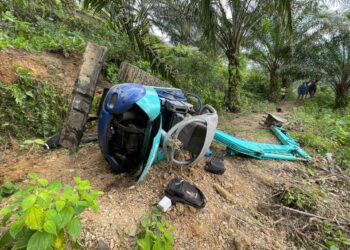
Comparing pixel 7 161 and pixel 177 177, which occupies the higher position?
pixel 177 177

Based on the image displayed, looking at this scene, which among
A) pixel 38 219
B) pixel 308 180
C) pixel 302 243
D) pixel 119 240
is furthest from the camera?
pixel 308 180

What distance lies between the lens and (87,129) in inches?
134

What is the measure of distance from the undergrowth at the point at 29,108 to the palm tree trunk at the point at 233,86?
5.16m

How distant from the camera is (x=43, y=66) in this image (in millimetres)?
3605

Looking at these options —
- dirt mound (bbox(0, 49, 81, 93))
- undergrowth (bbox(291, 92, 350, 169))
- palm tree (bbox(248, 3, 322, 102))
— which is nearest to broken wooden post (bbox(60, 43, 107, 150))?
dirt mound (bbox(0, 49, 81, 93))

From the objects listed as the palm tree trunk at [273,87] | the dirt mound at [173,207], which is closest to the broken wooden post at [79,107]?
the dirt mound at [173,207]

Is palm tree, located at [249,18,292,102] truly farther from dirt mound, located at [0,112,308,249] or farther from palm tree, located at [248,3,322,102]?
dirt mound, located at [0,112,308,249]

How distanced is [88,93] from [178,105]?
3.57 ft

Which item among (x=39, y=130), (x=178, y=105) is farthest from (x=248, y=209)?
(x=39, y=130)

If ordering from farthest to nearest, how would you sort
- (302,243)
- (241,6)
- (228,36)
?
(228,36), (241,6), (302,243)

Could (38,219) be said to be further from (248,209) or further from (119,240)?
(248,209)

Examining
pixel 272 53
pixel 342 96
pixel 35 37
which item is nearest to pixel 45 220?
pixel 35 37

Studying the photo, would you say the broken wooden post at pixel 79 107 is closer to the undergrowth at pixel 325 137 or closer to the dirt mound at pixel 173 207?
the dirt mound at pixel 173 207

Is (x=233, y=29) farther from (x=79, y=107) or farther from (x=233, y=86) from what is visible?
(x=79, y=107)
